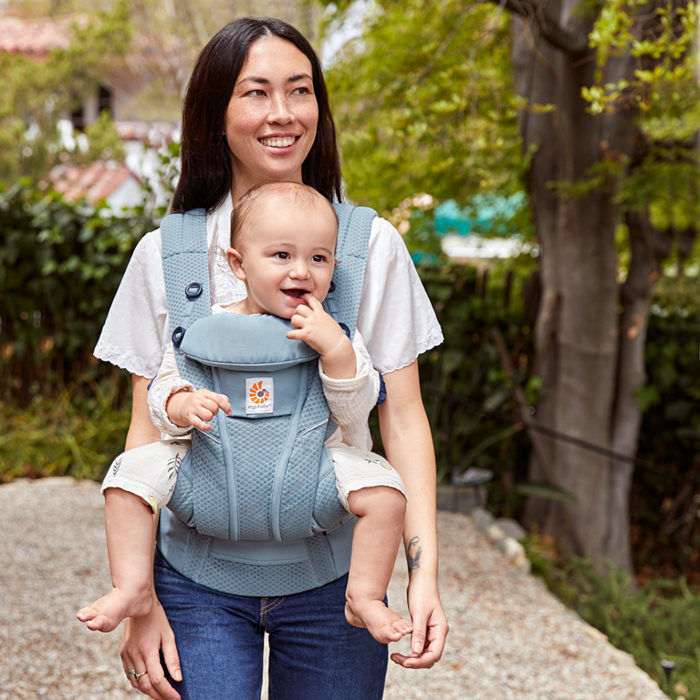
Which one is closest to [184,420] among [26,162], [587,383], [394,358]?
[394,358]

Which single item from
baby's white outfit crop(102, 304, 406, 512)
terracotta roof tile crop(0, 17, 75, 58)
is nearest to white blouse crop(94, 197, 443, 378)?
baby's white outfit crop(102, 304, 406, 512)

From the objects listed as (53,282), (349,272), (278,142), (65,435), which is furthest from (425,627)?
(53,282)

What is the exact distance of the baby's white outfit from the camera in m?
1.21

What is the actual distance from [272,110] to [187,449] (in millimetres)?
636

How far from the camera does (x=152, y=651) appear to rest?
50.3 inches

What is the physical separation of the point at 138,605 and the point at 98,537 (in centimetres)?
Result: 352

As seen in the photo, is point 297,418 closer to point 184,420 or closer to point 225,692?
point 184,420

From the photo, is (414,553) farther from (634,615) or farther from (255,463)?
(634,615)

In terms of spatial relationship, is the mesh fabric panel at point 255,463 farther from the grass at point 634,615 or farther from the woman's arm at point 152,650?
the grass at point 634,615

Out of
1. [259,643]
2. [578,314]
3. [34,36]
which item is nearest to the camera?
[259,643]

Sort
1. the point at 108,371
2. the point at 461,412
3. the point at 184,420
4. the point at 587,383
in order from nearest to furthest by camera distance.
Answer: the point at 184,420
the point at 587,383
the point at 461,412
the point at 108,371

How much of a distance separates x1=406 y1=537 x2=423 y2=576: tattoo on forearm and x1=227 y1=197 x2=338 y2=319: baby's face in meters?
0.47

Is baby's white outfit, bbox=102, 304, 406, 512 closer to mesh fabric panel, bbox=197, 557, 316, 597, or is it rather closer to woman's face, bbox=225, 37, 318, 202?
mesh fabric panel, bbox=197, 557, 316, 597

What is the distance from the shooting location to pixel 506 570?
442cm
